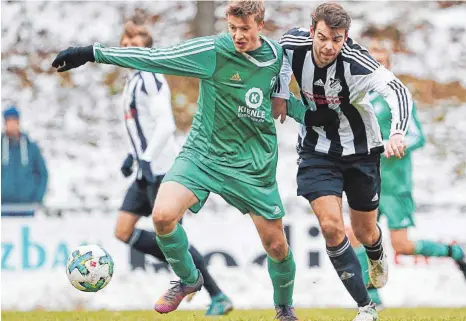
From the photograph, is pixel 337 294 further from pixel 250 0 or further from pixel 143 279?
pixel 250 0

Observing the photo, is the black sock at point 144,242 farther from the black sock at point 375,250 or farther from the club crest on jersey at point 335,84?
the club crest on jersey at point 335,84

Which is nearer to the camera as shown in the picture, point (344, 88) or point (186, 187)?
point (186, 187)

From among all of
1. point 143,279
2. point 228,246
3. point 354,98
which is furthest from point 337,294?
point 354,98

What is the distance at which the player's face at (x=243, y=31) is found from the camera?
7043 mm

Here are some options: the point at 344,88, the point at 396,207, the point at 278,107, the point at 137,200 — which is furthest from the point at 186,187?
the point at 396,207

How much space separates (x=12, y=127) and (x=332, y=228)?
624 centimetres

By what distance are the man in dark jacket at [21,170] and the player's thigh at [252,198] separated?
5.82m

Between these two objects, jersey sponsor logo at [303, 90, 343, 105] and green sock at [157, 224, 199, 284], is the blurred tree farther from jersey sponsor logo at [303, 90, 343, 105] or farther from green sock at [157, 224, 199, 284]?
green sock at [157, 224, 199, 284]

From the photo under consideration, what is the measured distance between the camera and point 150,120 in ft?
31.3

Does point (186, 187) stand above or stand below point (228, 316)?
above

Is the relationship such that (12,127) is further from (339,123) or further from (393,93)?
(393,93)

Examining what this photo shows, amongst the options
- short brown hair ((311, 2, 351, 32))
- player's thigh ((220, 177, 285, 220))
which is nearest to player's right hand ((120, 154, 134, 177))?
player's thigh ((220, 177, 285, 220))

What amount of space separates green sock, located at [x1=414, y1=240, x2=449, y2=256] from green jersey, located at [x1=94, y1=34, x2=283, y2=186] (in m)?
3.40

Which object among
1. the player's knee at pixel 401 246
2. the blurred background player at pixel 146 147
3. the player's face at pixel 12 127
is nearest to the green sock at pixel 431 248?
the player's knee at pixel 401 246
